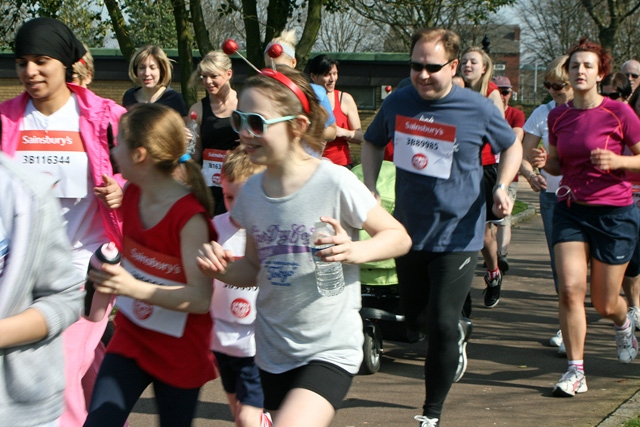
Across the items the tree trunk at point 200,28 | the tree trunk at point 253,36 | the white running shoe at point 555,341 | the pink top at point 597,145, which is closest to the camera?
the pink top at point 597,145

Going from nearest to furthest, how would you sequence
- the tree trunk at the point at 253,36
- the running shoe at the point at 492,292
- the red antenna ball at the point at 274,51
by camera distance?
the red antenna ball at the point at 274,51 → the running shoe at the point at 492,292 → the tree trunk at the point at 253,36

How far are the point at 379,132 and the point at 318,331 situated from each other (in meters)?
2.17

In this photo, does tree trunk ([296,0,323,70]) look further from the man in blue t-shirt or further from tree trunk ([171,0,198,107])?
the man in blue t-shirt

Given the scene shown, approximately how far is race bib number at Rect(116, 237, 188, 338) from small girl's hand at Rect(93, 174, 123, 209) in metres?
0.72

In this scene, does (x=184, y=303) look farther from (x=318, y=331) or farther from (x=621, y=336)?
(x=621, y=336)

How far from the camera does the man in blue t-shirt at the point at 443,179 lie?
4977 millimetres

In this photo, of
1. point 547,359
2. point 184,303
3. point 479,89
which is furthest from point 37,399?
point 479,89

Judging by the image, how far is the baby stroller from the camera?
257 inches

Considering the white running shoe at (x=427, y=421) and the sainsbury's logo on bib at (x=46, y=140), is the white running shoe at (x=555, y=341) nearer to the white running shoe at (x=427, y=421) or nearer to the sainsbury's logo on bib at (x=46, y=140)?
the white running shoe at (x=427, y=421)

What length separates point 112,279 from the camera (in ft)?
10.8

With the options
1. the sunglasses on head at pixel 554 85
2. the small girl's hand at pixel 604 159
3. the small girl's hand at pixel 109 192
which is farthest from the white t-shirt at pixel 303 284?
the sunglasses on head at pixel 554 85

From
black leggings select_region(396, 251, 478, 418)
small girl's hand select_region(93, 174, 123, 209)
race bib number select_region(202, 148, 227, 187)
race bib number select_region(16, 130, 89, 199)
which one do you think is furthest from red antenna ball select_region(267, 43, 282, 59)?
small girl's hand select_region(93, 174, 123, 209)

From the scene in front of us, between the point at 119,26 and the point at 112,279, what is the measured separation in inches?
497

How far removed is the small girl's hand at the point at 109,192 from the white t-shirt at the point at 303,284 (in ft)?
3.44
